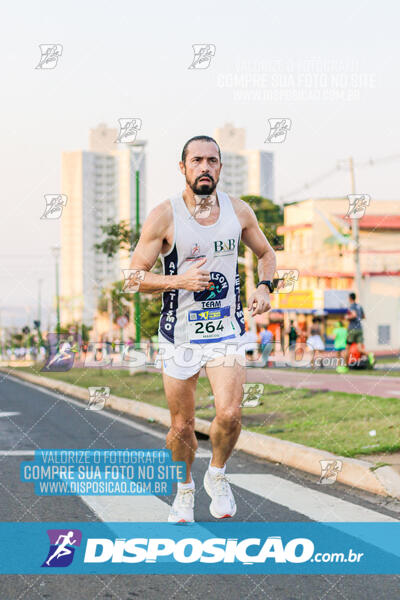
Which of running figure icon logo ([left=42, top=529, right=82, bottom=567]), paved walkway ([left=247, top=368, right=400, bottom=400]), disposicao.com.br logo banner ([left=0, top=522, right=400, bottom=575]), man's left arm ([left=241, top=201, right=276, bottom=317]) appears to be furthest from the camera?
paved walkway ([left=247, top=368, right=400, bottom=400])

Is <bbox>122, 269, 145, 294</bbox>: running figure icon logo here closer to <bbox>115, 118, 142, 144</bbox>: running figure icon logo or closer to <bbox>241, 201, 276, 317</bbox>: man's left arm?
<bbox>241, 201, 276, 317</bbox>: man's left arm

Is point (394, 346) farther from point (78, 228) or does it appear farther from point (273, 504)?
point (78, 228)

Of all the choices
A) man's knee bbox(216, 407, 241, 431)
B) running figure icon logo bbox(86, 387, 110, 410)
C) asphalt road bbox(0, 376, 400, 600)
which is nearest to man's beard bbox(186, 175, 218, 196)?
man's knee bbox(216, 407, 241, 431)

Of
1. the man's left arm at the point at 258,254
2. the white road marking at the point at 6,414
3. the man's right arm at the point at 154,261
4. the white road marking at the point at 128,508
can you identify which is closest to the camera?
the man's right arm at the point at 154,261

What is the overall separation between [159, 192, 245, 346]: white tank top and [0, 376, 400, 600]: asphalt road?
1153 mm

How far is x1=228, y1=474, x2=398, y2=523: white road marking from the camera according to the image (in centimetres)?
556

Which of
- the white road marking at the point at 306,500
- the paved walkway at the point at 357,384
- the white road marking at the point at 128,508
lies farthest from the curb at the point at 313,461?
the paved walkway at the point at 357,384

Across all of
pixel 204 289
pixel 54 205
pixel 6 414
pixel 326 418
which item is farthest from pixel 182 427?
pixel 6 414

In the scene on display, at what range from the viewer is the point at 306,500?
6.16m

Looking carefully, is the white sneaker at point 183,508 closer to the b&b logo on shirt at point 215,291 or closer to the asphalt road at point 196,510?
the asphalt road at point 196,510

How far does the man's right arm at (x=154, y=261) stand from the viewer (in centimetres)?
386

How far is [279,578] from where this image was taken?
164 inches

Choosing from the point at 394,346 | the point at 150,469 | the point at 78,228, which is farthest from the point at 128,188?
the point at 150,469

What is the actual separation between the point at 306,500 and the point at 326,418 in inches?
174
